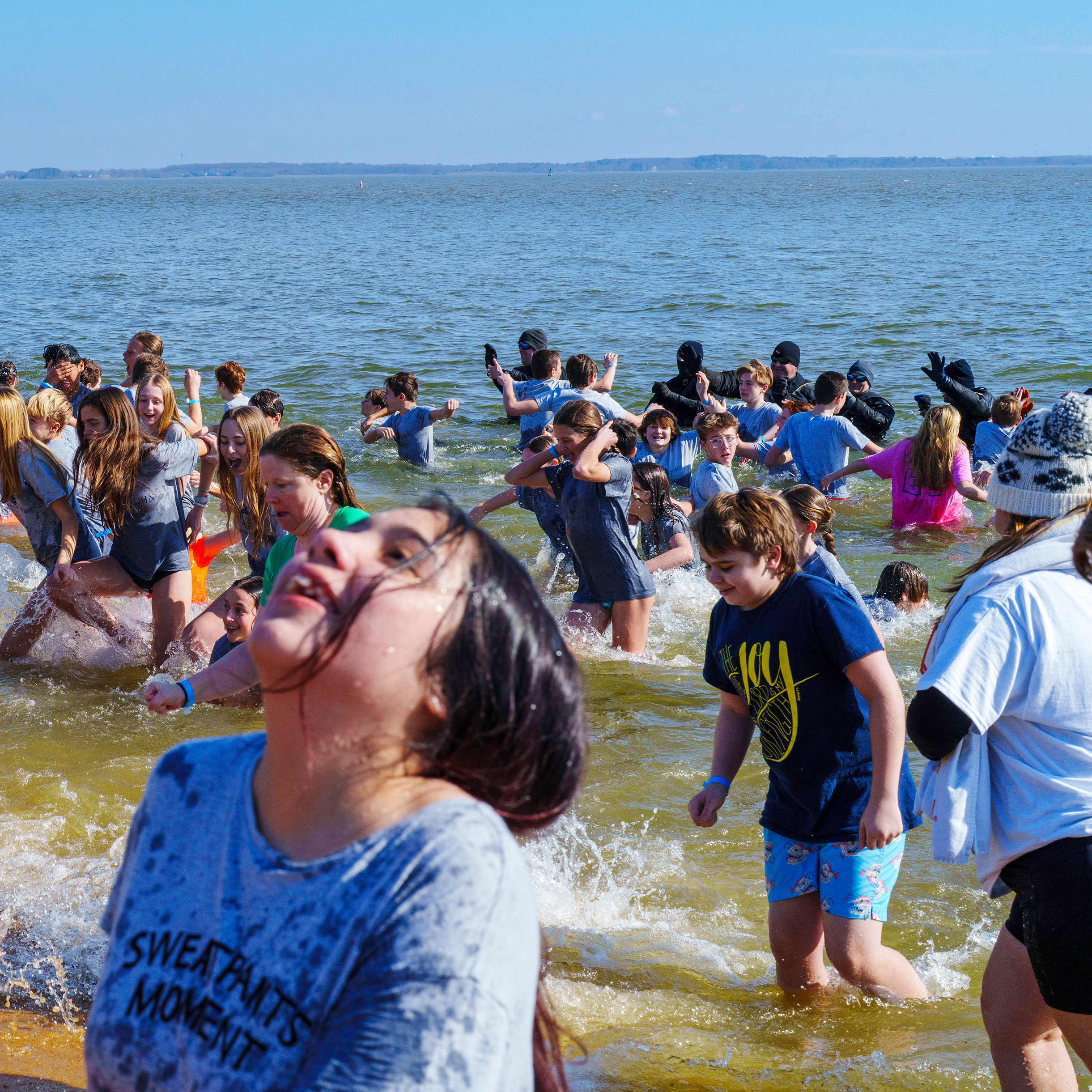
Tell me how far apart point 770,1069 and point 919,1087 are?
0.45m

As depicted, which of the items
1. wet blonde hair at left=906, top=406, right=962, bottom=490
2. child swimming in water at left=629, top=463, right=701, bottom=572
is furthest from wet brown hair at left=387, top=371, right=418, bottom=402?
wet blonde hair at left=906, top=406, right=962, bottom=490

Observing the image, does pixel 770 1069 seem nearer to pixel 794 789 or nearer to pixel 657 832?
pixel 794 789

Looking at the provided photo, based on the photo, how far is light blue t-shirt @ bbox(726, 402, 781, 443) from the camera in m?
12.3

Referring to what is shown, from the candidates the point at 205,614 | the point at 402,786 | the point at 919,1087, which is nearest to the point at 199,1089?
the point at 402,786

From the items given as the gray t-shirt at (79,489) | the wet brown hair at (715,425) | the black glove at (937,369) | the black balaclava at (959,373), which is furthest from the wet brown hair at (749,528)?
the black balaclava at (959,373)

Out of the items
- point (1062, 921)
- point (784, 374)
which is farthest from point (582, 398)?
point (1062, 921)

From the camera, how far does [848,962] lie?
11.6 feet

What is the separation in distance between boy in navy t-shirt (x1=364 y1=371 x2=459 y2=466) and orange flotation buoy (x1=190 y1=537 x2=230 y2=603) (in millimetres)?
4802

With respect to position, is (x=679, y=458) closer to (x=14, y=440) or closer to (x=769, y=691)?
(x=14, y=440)

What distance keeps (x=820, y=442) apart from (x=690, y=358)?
2608mm

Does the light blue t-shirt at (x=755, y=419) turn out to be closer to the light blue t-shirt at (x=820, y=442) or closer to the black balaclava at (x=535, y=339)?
the light blue t-shirt at (x=820, y=442)

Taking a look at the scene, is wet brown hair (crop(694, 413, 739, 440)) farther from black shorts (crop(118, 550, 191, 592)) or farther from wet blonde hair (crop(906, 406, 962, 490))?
black shorts (crop(118, 550, 191, 592))

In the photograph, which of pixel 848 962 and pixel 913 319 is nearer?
pixel 848 962

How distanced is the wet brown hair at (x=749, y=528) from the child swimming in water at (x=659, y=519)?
4381 millimetres
